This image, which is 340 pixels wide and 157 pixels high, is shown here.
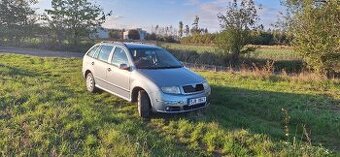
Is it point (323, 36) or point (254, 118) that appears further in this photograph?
point (323, 36)

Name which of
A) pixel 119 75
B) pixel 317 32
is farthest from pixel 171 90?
pixel 317 32

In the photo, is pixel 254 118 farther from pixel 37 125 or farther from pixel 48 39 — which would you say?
pixel 48 39

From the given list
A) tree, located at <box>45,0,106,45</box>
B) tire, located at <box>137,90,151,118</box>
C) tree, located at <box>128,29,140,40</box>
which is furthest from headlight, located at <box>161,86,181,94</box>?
tree, located at <box>128,29,140,40</box>

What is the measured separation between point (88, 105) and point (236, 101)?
4183mm

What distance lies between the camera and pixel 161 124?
26.4ft

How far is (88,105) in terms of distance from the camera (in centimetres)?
902

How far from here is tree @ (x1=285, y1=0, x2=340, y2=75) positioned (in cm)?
1647

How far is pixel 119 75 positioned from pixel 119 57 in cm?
59

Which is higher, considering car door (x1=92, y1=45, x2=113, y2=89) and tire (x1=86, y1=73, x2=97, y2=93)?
car door (x1=92, y1=45, x2=113, y2=89)

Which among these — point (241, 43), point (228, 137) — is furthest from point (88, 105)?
point (241, 43)

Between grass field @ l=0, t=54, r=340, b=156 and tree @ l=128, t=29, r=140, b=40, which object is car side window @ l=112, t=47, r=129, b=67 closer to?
grass field @ l=0, t=54, r=340, b=156

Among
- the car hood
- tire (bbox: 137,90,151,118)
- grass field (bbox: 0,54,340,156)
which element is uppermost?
the car hood

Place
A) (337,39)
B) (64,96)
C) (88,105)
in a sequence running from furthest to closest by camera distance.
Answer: (337,39), (64,96), (88,105)

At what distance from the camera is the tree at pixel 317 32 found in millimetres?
16469
